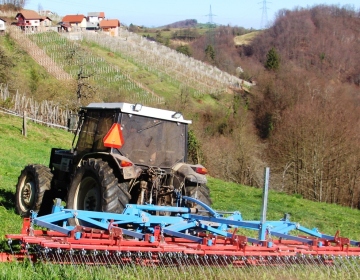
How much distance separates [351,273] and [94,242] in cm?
364

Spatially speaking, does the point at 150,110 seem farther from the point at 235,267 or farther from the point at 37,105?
the point at 37,105

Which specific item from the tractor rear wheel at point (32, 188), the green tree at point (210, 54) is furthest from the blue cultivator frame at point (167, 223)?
the green tree at point (210, 54)

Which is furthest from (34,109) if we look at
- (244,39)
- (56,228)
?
(244,39)

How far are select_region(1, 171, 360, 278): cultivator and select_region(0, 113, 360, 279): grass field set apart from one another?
0.17 m

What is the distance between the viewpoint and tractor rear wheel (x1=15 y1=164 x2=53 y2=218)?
811cm

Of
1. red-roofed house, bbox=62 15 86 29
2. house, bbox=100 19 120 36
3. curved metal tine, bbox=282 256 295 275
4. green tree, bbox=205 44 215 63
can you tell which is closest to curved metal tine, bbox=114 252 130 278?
curved metal tine, bbox=282 256 295 275

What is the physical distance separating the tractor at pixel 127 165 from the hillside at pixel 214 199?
3.93ft

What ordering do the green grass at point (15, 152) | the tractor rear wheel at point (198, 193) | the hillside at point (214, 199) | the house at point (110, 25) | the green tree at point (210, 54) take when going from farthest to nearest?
the green tree at point (210, 54)
the house at point (110, 25)
the hillside at point (214, 199)
the green grass at point (15, 152)
the tractor rear wheel at point (198, 193)

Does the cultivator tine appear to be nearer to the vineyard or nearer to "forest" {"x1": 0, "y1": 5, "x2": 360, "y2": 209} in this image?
"forest" {"x1": 0, "y1": 5, "x2": 360, "y2": 209}

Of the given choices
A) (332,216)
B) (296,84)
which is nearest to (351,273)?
(332,216)

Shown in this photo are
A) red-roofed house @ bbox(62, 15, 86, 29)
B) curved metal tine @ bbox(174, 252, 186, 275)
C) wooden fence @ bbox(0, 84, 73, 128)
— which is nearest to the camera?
curved metal tine @ bbox(174, 252, 186, 275)

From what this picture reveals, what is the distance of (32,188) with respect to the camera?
27.7 ft

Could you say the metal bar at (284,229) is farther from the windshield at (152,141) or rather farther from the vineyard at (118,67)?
the vineyard at (118,67)

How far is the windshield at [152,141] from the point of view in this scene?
712 cm
